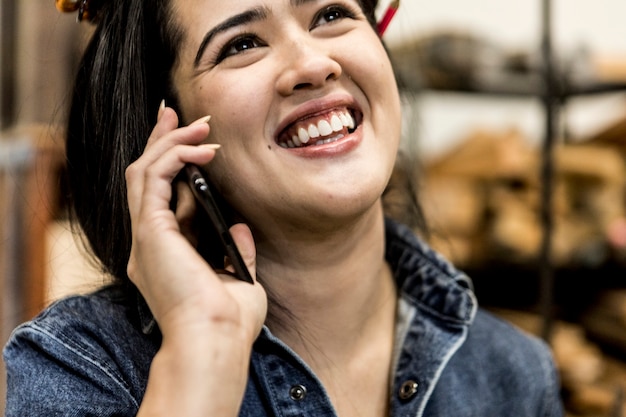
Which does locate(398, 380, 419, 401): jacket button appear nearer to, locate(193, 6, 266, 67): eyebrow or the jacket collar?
the jacket collar

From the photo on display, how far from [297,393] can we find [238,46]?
1.78 ft

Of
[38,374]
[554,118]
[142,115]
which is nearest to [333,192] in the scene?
[142,115]

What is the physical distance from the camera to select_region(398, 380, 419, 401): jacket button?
4.43ft

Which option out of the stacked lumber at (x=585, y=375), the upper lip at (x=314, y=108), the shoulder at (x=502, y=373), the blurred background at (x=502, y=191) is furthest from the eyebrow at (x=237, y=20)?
the stacked lumber at (x=585, y=375)

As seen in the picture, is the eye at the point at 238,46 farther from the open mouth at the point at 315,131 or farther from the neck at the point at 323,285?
the neck at the point at 323,285

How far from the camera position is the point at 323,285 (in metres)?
1.36

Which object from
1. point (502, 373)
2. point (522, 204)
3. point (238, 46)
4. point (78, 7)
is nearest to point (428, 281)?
point (502, 373)

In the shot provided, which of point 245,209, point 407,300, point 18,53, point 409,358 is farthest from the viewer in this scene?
point 18,53

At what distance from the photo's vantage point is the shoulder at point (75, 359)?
3.82ft

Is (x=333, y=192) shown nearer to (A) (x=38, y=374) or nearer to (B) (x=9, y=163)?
(A) (x=38, y=374)

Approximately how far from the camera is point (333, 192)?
1224mm

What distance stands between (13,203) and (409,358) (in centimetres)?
132

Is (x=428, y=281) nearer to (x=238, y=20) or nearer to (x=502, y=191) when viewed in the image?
(x=238, y=20)

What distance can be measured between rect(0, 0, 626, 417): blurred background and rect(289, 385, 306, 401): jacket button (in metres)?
0.86
